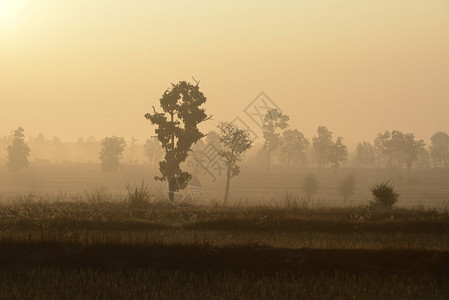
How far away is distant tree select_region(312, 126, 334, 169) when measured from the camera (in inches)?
5655

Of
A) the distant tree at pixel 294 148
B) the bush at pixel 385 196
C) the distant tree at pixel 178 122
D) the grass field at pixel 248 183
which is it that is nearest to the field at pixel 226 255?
the bush at pixel 385 196

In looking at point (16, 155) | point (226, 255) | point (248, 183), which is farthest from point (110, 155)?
point (226, 255)

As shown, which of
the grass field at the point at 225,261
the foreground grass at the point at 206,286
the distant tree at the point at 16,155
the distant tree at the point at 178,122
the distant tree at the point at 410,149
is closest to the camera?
the foreground grass at the point at 206,286

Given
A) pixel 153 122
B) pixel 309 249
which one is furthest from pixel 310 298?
pixel 153 122

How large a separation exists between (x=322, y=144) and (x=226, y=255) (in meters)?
133

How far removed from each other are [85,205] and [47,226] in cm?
749

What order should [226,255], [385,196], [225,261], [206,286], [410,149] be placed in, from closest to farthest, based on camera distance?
[206,286] → [225,261] → [226,255] → [385,196] → [410,149]

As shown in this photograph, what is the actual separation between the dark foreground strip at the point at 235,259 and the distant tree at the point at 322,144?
12696 centimetres

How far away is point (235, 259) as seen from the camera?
1484 cm

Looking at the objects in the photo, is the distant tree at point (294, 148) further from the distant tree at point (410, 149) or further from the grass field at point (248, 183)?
the distant tree at point (410, 149)

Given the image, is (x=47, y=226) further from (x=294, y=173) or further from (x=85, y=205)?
(x=294, y=173)

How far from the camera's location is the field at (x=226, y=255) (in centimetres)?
1187

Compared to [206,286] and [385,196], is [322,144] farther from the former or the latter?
[206,286]

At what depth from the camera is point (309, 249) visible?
15016 millimetres
